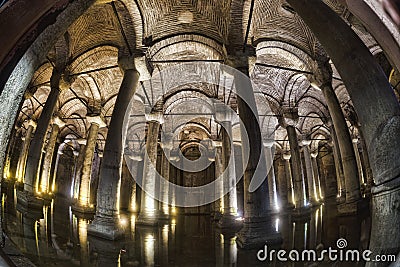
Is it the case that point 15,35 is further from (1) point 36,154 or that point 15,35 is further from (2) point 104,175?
(1) point 36,154

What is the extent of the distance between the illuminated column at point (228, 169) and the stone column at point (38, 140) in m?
6.22

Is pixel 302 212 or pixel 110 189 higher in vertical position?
pixel 110 189

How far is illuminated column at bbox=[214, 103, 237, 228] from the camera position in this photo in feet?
37.2

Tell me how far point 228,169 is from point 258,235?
5.84 m

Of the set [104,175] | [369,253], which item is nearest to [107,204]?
[104,175]

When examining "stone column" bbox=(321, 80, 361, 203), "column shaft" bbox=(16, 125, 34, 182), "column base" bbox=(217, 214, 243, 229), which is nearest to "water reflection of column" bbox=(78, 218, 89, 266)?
"column base" bbox=(217, 214, 243, 229)

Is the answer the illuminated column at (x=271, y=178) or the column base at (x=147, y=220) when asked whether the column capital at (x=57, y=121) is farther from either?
the illuminated column at (x=271, y=178)

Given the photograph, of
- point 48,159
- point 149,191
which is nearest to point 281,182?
point 149,191

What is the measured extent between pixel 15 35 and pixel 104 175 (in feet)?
14.4

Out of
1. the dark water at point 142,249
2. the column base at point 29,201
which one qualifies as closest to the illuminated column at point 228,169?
the dark water at point 142,249

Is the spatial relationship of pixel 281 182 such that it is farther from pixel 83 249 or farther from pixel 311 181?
pixel 83 249

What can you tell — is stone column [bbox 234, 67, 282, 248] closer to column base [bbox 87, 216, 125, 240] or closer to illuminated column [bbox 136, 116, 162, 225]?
column base [bbox 87, 216, 125, 240]

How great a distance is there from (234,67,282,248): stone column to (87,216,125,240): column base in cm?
284

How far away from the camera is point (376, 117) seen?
2.89 meters
